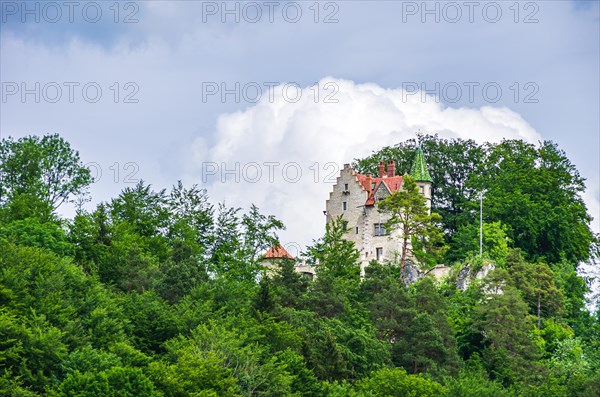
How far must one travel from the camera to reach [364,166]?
107812 mm

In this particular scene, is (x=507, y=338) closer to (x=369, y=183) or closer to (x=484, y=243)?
(x=484, y=243)

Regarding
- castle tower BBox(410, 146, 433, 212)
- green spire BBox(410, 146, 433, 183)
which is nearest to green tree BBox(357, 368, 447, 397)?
castle tower BBox(410, 146, 433, 212)

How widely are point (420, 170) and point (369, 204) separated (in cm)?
543

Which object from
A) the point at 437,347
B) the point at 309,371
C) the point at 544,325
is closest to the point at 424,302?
the point at 437,347

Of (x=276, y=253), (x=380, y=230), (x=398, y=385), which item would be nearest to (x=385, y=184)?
(x=380, y=230)

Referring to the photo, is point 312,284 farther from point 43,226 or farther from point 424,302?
point 43,226

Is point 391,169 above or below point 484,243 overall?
above

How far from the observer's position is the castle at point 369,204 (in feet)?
317

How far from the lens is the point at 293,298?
76500 mm

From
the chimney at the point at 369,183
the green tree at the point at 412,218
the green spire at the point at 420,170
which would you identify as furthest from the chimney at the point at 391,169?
the green tree at the point at 412,218

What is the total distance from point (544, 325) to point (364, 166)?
26961 mm

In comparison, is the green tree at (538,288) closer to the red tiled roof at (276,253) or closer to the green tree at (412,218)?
the green tree at (412,218)

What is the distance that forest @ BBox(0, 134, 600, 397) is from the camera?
60.7 m

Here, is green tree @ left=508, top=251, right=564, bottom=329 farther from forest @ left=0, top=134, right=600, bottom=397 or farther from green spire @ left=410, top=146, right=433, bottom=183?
green spire @ left=410, top=146, right=433, bottom=183
